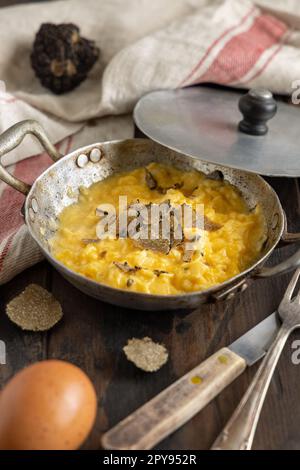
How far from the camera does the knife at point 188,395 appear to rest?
1587mm

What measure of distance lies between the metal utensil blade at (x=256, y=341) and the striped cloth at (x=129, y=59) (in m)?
1.10

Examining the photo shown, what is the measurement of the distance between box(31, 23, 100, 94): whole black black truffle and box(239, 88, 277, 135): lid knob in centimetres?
100

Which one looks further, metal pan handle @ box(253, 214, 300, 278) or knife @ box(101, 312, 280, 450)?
metal pan handle @ box(253, 214, 300, 278)

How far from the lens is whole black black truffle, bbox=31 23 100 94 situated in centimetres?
300

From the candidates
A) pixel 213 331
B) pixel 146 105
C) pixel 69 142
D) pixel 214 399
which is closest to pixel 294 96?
pixel 146 105

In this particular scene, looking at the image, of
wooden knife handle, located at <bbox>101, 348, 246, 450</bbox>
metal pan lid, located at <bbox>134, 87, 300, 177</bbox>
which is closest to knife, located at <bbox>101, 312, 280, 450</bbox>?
wooden knife handle, located at <bbox>101, 348, 246, 450</bbox>

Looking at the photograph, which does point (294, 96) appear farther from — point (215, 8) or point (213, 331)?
point (213, 331)

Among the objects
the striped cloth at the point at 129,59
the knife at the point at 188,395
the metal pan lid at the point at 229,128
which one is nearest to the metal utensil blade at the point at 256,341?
the knife at the point at 188,395

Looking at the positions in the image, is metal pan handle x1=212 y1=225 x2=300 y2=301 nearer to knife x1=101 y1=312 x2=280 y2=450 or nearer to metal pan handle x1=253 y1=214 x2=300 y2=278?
metal pan handle x1=253 y1=214 x2=300 y2=278

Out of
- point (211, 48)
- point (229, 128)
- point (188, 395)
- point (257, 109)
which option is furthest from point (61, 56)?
point (188, 395)

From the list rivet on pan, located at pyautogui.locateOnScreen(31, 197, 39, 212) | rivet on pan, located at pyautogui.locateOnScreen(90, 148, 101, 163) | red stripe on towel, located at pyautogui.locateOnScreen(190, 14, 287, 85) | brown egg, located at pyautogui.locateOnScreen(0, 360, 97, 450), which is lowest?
brown egg, located at pyautogui.locateOnScreen(0, 360, 97, 450)

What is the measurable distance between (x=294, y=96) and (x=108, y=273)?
4.77 feet

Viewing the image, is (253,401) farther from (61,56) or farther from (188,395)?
(61,56)

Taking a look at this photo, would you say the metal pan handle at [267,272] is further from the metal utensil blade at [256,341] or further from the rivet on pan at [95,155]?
the rivet on pan at [95,155]
